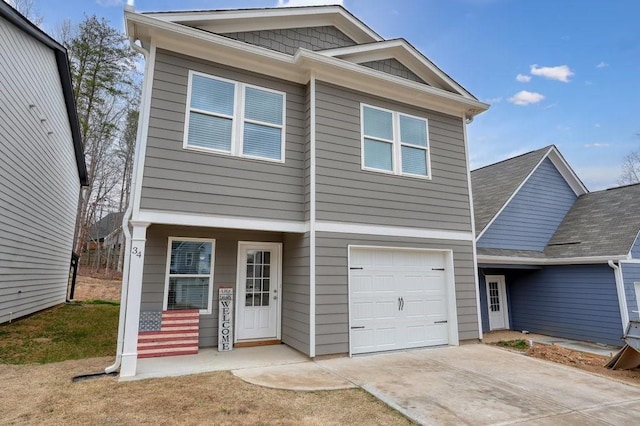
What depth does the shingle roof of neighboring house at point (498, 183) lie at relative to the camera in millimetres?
10625

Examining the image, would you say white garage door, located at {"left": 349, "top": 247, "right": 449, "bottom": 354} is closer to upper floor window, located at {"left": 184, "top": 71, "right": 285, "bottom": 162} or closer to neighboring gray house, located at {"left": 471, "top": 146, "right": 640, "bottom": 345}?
neighboring gray house, located at {"left": 471, "top": 146, "right": 640, "bottom": 345}

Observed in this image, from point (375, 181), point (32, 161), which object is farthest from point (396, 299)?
point (32, 161)

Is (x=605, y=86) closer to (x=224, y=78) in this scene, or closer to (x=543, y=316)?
(x=543, y=316)

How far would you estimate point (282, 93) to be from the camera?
7.01 metres

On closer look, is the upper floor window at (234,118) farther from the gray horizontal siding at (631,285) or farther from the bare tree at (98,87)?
the bare tree at (98,87)

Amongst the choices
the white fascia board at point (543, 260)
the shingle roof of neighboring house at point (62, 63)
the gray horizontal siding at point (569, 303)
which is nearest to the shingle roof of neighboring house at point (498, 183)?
the white fascia board at point (543, 260)

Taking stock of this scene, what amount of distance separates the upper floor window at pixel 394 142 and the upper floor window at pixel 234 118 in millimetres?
Answer: 1863

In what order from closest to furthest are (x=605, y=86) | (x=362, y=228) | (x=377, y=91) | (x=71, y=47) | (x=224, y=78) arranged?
(x=224, y=78)
(x=362, y=228)
(x=377, y=91)
(x=605, y=86)
(x=71, y=47)

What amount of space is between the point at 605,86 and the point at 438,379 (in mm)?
17182

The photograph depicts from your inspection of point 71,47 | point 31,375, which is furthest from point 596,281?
point 71,47

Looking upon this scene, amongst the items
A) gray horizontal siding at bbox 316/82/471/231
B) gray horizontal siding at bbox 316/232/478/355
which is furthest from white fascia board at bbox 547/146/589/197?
gray horizontal siding at bbox 316/232/478/355

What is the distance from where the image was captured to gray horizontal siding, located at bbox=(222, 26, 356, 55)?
7012mm

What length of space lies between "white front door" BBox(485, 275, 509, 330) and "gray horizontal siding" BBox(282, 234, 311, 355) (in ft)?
22.5

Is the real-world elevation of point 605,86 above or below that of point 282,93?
above
